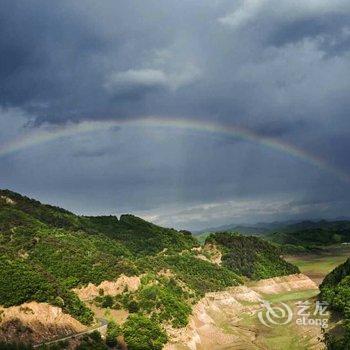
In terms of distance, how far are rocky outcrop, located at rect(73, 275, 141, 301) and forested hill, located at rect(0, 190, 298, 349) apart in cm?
126

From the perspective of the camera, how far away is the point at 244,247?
17962 cm

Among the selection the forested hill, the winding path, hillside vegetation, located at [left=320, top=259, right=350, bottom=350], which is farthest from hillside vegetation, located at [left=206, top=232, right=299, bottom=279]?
the winding path

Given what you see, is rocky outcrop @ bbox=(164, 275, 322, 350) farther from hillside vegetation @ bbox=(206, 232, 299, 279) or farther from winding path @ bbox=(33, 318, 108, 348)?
winding path @ bbox=(33, 318, 108, 348)

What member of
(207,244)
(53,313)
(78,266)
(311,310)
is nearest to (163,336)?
(53,313)

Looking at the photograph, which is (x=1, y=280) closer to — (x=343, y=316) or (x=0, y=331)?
(x=0, y=331)

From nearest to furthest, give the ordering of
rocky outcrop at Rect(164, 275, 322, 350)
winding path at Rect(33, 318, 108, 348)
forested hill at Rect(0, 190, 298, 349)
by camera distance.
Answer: winding path at Rect(33, 318, 108, 348)
forested hill at Rect(0, 190, 298, 349)
rocky outcrop at Rect(164, 275, 322, 350)

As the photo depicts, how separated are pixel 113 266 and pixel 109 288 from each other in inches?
310

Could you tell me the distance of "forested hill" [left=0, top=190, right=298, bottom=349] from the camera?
85.4 meters

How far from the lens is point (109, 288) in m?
101

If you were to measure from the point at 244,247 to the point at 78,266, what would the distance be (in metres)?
86.8

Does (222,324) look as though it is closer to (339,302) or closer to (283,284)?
(339,302)

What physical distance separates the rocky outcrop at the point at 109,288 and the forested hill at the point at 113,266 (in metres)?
1.26

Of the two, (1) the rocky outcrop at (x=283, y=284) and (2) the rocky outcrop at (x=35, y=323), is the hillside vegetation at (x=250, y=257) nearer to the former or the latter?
(1) the rocky outcrop at (x=283, y=284)

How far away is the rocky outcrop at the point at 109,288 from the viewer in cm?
10019
